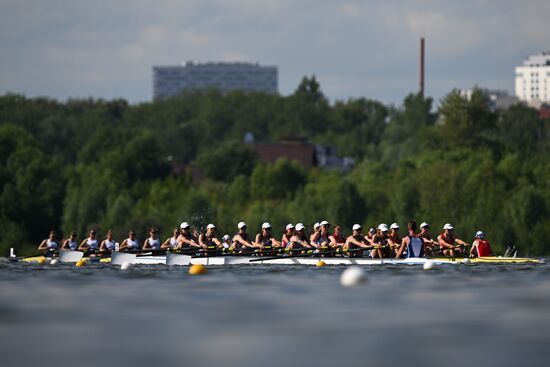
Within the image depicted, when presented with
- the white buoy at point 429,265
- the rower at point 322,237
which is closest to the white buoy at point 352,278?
the white buoy at point 429,265

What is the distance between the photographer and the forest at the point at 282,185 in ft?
218

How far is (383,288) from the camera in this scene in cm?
2470

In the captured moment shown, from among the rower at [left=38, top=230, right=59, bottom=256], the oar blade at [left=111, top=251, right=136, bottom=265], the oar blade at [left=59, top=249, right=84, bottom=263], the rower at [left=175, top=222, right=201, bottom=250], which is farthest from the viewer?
the rower at [left=38, top=230, right=59, bottom=256]

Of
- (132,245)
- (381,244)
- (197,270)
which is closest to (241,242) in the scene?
(132,245)

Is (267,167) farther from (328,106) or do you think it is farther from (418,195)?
(328,106)

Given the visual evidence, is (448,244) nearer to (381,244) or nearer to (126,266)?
(381,244)

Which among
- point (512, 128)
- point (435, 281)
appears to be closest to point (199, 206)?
point (512, 128)

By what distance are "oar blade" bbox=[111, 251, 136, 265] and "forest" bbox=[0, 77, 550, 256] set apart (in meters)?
29.1

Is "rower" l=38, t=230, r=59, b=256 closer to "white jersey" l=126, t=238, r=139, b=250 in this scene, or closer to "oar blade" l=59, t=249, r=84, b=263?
"oar blade" l=59, t=249, r=84, b=263

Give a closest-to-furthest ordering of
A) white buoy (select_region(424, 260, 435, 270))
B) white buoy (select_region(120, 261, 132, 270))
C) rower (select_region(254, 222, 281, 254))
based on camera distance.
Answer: white buoy (select_region(424, 260, 435, 270))
white buoy (select_region(120, 261, 132, 270))
rower (select_region(254, 222, 281, 254))

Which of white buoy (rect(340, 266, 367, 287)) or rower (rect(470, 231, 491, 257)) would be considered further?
rower (rect(470, 231, 491, 257))

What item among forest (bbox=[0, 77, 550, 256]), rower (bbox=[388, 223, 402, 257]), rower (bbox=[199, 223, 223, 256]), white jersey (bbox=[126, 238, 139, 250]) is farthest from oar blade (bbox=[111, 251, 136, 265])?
forest (bbox=[0, 77, 550, 256])

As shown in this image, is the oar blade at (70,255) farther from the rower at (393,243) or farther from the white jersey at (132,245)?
the rower at (393,243)

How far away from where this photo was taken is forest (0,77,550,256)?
218 ft
